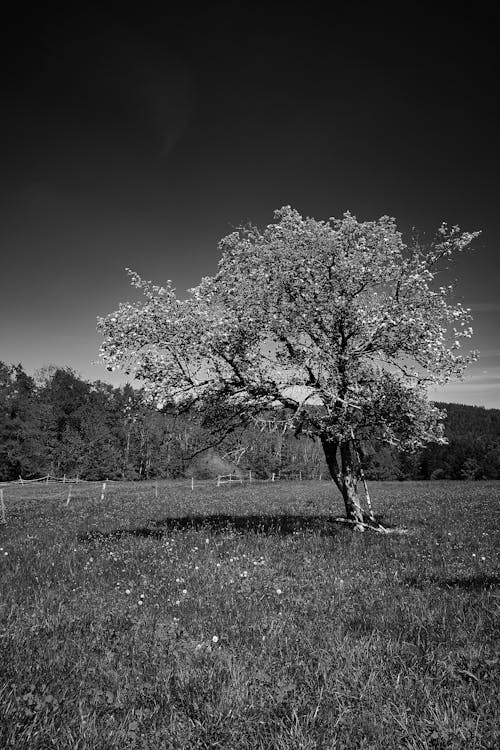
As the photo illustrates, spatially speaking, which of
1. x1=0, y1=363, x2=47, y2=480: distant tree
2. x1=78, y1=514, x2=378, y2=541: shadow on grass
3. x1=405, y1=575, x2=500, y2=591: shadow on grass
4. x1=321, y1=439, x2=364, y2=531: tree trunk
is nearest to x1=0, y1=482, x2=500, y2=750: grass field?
x1=405, y1=575, x2=500, y2=591: shadow on grass

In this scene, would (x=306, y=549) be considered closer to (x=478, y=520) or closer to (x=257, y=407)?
(x=257, y=407)

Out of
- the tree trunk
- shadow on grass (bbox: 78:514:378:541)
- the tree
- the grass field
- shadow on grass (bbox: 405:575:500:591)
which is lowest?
shadow on grass (bbox: 78:514:378:541)

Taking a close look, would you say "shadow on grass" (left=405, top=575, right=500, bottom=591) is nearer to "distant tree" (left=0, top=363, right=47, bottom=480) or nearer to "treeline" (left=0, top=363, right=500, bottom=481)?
"treeline" (left=0, top=363, right=500, bottom=481)

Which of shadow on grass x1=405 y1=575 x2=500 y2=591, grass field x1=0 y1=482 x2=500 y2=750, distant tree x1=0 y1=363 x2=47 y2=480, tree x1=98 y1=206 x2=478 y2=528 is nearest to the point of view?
grass field x1=0 y1=482 x2=500 y2=750

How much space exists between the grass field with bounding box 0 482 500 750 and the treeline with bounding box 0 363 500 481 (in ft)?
184

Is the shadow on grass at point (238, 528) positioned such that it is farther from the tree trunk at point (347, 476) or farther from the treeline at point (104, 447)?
the treeline at point (104, 447)

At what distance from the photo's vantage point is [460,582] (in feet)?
26.8

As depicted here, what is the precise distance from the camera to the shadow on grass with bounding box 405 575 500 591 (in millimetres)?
7855

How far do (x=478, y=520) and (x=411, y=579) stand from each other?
11.3 metres

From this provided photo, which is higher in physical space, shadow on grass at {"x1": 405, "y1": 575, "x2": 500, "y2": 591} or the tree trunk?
the tree trunk

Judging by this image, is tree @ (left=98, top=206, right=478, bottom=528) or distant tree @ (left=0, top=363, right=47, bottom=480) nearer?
tree @ (left=98, top=206, right=478, bottom=528)

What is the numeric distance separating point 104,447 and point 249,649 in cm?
9228

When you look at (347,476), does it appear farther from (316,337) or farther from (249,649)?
(249,649)

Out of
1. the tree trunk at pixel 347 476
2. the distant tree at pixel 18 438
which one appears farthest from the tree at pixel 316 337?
the distant tree at pixel 18 438
